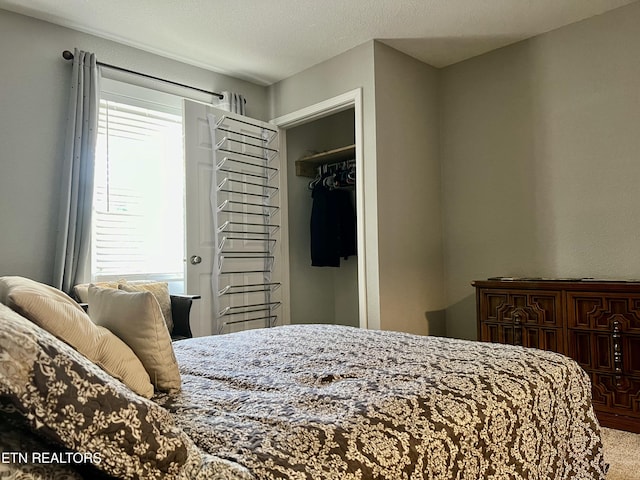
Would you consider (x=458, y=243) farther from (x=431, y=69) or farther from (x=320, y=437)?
(x=320, y=437)

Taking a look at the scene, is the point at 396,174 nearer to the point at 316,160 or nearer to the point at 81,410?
the point at 316,160

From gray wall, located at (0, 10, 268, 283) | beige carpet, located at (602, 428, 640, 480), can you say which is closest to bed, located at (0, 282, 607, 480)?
beige carpet, located at (602, 428, 640, 480)

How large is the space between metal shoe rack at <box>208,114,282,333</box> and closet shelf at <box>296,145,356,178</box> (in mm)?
367

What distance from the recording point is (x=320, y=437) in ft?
2.94

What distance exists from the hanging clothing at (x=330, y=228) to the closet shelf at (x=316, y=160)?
0.64 feet

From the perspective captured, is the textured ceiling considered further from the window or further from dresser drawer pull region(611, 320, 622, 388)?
dresser drawer pull region(611, 320, 622, 388)

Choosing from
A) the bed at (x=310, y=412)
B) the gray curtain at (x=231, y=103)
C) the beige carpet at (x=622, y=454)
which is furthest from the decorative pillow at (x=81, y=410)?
the gray curtain at (x=231, y=103)

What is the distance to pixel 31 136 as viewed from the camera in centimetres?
297

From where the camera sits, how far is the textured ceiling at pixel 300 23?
2.92 m

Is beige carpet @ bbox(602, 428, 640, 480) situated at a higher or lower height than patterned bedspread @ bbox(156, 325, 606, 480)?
lower

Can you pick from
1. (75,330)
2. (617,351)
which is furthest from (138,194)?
(617,351)

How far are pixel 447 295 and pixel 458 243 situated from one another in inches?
18.1

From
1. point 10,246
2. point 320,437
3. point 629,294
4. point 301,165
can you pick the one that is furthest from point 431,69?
point 320,437

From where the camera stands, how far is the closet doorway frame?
348 cm
